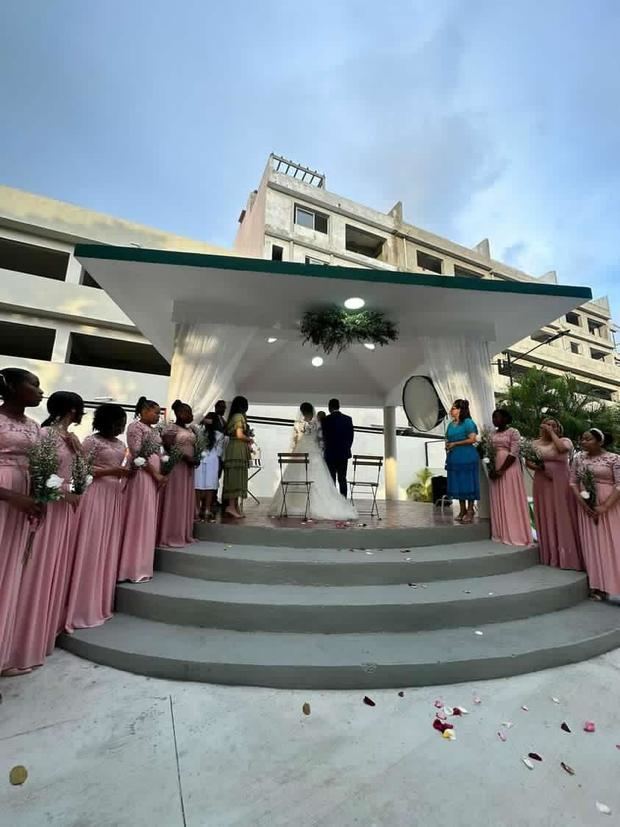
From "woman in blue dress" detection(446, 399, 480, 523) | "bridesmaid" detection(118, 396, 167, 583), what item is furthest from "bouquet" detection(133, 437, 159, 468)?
"woman in blue dress" detection(446, 399, 480, 523)

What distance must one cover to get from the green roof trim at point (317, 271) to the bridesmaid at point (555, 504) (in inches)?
67.2

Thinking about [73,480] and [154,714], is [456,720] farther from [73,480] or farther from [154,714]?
[73,480]

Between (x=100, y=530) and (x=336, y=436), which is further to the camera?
(x=336, y=436)

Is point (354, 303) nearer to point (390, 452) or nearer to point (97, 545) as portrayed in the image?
point (97, 545)

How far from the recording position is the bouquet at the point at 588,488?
11.8 feet

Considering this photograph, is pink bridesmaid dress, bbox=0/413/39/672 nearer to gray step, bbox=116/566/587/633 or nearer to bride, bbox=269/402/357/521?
gray step, bbox=116/566/587/633

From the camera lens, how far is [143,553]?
10.7ft

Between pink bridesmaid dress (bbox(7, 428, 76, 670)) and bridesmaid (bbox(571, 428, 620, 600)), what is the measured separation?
4.40m

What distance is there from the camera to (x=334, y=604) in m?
2.73

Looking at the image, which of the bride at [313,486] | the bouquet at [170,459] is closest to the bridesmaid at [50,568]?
the bouquet at [170,459]

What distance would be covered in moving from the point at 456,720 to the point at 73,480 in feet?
8.94

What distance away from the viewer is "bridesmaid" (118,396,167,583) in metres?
3.23

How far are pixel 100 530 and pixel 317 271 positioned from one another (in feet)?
11.5

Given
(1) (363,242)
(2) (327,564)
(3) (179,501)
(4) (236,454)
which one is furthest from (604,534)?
(1) (363,242)
